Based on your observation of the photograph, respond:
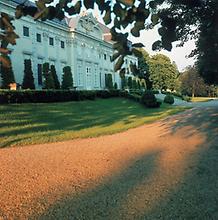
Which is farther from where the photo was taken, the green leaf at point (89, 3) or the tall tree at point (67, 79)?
the tall tree at point (67, 79)

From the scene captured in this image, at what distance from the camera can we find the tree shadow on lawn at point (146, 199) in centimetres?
573

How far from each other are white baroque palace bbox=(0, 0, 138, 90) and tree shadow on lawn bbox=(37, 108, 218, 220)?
2806cm

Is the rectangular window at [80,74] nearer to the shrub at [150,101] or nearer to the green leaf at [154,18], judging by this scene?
the shrub at [150,101]

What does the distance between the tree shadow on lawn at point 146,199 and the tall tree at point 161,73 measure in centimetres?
7787

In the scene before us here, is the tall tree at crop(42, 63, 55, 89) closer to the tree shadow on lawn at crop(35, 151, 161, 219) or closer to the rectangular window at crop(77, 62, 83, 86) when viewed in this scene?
the rectangular window at crop(77, 62, 83, 86)

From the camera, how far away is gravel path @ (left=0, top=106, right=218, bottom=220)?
5.93m

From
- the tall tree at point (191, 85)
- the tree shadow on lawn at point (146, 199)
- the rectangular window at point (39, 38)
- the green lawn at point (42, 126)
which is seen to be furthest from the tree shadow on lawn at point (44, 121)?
the tall tree at point (191, 85)

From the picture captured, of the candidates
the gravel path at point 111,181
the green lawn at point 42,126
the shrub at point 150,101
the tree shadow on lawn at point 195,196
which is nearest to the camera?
the tree shadow on lawn at point 195,196

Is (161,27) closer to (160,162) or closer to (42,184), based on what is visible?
(42,184)

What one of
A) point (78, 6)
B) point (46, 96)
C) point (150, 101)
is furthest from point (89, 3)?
point (150, 101)

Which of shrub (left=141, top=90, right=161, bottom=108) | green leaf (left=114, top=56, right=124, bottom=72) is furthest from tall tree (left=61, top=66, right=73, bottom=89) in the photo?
green leaf (left=114, top=56, right=124, bottom=72)

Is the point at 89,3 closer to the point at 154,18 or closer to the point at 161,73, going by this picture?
the point at 154,18

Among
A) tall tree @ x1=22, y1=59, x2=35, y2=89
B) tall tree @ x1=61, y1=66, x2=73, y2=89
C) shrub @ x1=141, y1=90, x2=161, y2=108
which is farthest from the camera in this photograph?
tall tree @ x1=61, y1=66, x2=73, y2=89

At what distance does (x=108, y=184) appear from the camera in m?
7.64
